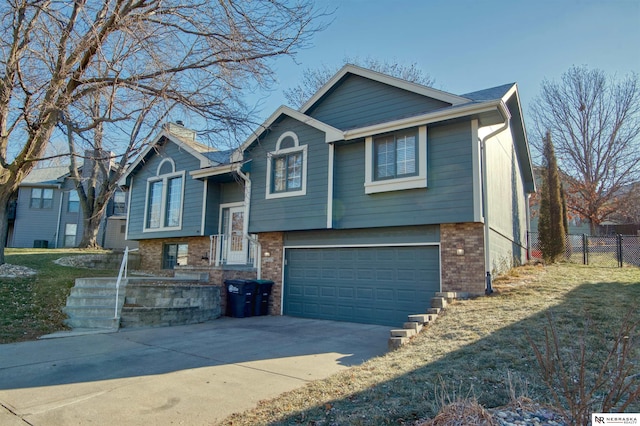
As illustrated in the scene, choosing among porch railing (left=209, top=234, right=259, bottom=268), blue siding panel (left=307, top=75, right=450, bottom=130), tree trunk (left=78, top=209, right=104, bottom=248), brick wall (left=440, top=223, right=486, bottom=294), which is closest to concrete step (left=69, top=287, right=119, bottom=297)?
porch railing (left=209, top=234, right=259, bottom=268)

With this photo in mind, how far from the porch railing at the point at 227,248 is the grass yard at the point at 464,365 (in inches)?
297

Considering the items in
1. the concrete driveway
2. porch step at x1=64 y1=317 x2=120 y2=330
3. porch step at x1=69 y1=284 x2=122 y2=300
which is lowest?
the concrete driveway

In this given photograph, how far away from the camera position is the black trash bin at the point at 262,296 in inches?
476

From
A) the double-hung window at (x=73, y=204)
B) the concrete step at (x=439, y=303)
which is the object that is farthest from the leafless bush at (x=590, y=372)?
the double-hung window at (x=73, y=204)

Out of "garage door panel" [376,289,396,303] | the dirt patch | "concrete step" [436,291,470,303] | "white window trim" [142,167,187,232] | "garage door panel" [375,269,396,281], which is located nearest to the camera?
"concrete step" [436,291,470,303]

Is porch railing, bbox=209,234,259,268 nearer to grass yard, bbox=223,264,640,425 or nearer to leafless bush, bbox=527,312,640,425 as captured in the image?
grass yard, bbox=223,264,640,425

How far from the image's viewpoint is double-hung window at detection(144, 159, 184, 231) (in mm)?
15398

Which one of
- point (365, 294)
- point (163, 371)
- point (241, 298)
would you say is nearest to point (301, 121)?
point (365, 294)

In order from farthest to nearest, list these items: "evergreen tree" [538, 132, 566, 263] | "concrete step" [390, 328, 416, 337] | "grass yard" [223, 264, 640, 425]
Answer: "evergreen tree" [538, 132, 566, 263] → "concrete step" [390, 328, 416, 337] → "grass yard" [223, 264, 640, 425]

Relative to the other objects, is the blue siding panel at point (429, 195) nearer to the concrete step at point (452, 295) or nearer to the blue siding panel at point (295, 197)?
the blue siding panel at point (295, 197)

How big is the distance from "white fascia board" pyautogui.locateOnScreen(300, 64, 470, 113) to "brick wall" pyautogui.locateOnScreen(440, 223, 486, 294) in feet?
10.3

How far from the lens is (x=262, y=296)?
12.3 metres

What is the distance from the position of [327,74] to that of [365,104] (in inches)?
565

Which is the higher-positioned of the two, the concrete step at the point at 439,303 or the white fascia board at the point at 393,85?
the white fascia board at the point at 393,85
